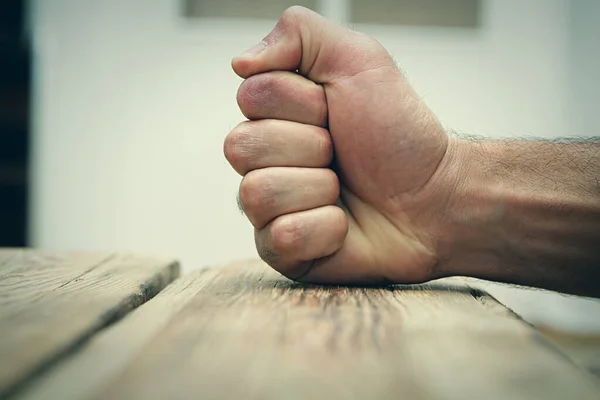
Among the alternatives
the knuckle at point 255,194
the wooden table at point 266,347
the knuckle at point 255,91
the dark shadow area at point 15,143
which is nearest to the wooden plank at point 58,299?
the wooden table at point 266,347

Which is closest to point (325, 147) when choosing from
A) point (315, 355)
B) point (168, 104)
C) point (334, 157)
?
point (334, 157)

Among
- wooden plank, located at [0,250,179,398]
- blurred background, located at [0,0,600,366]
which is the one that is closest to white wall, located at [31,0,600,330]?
blurred background, located at [0,0,600,366]

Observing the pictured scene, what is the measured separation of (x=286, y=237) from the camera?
0.64m

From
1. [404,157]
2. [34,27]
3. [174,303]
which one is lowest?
[174,303]

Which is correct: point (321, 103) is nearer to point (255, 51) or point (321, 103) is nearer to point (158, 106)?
point (255, 51)

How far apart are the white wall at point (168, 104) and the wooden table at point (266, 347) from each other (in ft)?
5.97

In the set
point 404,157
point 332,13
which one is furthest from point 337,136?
point 332,13

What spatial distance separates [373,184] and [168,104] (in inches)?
72.0

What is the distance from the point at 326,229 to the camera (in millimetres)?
662

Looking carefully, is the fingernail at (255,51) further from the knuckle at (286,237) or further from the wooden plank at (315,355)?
the wooden plank at (315,355)

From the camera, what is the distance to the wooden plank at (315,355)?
0.27 metres

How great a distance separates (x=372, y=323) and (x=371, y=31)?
2128 mm

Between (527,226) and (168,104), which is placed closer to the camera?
(527,226)

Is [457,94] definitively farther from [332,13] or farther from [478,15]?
[332,13]
